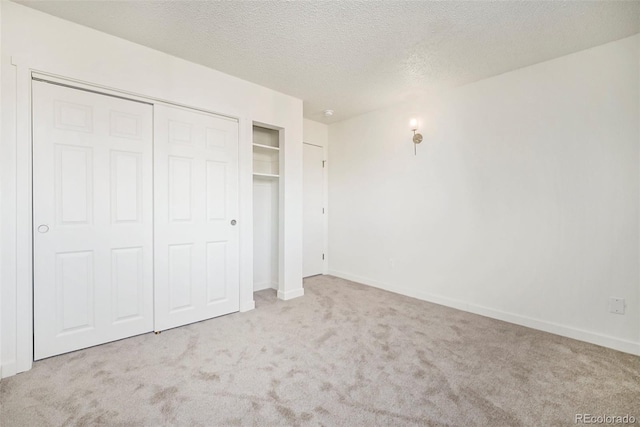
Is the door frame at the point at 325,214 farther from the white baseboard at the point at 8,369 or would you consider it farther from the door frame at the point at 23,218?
the white baseboard at the point at 8,369

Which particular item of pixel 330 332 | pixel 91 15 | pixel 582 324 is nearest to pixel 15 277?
pixel 91 15

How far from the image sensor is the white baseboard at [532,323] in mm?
2346

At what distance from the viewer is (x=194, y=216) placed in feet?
9.28

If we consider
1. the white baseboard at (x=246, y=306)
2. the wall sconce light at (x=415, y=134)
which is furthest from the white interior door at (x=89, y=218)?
the wall sconce light at (x=415, y=134)

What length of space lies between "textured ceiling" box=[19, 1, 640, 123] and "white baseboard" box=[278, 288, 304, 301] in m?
2.44

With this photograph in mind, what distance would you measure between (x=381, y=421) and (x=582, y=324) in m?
2.19

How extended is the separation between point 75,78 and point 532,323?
4.41 m

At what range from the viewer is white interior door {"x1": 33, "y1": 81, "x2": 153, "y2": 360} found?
2129 millimetres

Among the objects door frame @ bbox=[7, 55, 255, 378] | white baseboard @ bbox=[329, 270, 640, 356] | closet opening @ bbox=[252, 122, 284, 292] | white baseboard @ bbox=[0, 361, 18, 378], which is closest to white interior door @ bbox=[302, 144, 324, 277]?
closet opening @ bbox=[252, 122, 284, 292]

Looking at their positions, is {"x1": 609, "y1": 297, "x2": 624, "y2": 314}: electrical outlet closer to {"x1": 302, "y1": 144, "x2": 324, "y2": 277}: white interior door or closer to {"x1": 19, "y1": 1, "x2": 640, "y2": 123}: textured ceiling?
{"x1": 19, "y1": 1, "x2": 640, "y2": 123}: textured ceiling

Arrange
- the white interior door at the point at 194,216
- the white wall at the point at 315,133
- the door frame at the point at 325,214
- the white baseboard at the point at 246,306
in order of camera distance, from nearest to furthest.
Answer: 1. the white interior door at the point at 194,216
2. the white baseboard at the point at 246,306
3. the white wall at the point at 315,133
4. the door frame at the point at 325,214

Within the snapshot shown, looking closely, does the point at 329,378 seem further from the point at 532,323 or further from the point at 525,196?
the point at 525,196

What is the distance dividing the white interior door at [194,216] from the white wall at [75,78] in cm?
13

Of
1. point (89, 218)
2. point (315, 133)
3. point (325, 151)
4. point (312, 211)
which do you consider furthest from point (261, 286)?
point (315, 133)
